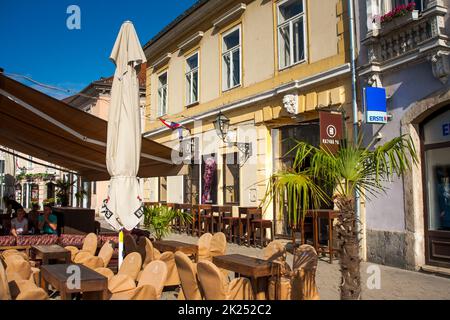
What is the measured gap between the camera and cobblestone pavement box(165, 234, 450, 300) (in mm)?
5508

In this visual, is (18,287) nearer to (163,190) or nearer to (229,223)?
(229,223)

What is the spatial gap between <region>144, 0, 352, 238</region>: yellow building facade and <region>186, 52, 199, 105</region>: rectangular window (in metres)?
0.03

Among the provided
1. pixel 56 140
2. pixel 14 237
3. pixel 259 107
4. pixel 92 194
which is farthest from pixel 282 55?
pixel 92 194

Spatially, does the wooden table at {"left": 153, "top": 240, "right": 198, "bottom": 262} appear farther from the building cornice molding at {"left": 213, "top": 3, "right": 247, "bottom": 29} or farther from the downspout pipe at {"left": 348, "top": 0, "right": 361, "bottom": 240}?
the building cornice molding at {"left": 213, "top": 3, "right": 247, "bottom": 29}

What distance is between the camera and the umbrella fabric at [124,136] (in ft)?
17.1

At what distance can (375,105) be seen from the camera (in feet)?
24.8

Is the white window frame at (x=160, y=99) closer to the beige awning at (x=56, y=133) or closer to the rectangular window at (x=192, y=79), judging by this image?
the rectangular window at (x=192, y=79)

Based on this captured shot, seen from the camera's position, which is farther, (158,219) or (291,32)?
(291,32)

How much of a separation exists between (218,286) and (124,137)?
2363 mm

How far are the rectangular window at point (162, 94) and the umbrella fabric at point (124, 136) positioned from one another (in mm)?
11311

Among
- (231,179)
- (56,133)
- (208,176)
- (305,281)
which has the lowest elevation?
(305,281)

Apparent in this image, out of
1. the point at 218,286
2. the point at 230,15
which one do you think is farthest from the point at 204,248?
the point at 230,15

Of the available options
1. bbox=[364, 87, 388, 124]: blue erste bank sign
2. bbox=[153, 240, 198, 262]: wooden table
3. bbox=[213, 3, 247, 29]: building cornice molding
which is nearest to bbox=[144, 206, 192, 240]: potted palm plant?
bbox=[153, 240, 198, 262]: wooden table
